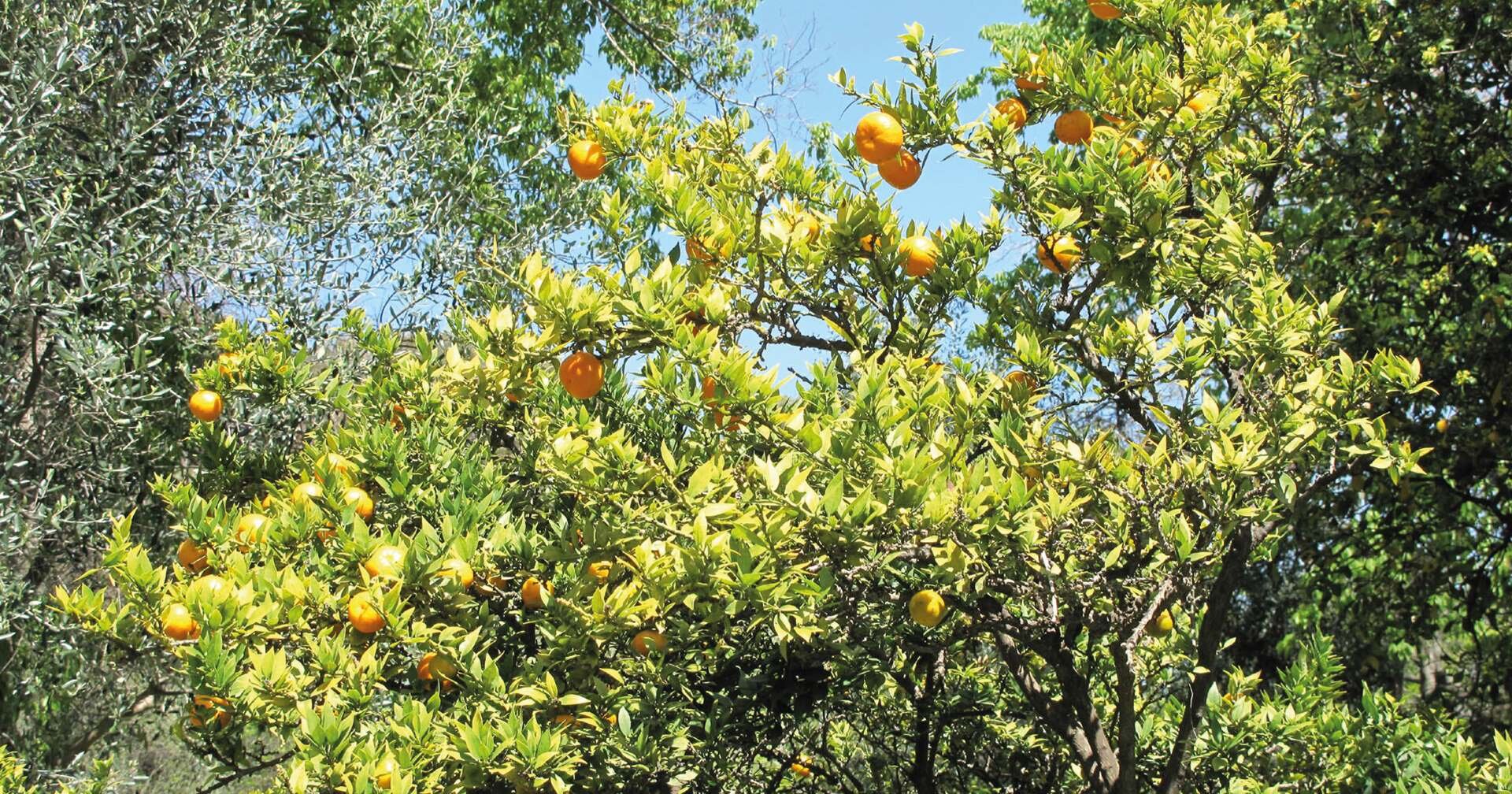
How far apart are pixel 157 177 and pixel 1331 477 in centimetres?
519

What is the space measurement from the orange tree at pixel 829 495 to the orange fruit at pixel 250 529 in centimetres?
1

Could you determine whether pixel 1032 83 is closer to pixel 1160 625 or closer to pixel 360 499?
pixel 1160 625

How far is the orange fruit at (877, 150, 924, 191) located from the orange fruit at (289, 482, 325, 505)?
163 cm

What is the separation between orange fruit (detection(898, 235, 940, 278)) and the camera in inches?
104

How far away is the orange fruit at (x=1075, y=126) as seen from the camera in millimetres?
2686

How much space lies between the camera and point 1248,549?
2.76 m

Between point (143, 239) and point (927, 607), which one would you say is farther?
point (143, 239)

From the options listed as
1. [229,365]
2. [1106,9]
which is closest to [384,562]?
[229,365]

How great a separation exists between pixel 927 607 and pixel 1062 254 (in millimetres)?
975

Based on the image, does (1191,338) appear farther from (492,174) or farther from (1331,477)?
(492,174)

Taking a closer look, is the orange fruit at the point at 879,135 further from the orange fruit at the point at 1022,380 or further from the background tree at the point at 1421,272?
the background tree at the point at 1421,272

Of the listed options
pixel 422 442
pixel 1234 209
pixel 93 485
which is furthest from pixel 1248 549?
pixel 93 485

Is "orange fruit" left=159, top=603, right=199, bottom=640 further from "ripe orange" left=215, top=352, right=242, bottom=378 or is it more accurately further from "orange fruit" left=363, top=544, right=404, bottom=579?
"ripe orange" left=215, top=352, right=242, bottom=378

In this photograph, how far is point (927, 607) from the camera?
2.18 metres
